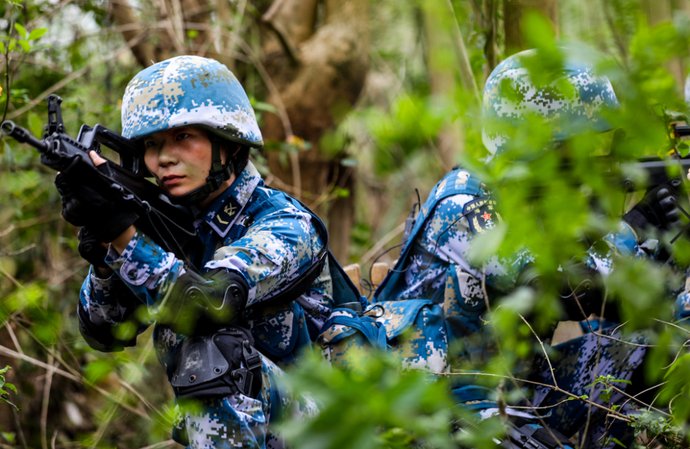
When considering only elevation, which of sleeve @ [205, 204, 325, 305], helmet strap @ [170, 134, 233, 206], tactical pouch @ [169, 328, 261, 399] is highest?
helmet strap @ [170, 134, 233, 206]

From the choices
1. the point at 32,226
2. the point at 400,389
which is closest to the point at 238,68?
the point at 32,226

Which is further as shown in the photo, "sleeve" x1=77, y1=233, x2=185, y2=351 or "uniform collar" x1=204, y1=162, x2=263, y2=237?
"uniform collar" x1=204, y1=162, x2=263, y2=237

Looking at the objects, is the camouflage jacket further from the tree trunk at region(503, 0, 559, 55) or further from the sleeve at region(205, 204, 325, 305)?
the tree trunk at region(503, 0, 559, 55)

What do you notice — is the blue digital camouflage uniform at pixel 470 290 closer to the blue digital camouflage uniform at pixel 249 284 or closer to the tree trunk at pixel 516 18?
the blue digital camouflage uniform at pixel 249 284

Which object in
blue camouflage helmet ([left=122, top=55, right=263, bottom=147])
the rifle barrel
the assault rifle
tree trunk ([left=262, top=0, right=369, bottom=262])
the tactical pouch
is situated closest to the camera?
the rifle barrel

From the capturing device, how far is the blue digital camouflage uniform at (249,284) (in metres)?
3.16

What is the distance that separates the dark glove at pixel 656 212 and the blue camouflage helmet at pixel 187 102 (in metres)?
1.70

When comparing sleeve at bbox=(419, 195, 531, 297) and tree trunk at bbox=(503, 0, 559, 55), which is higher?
tree trunk at bbox=(503, 0, 559, 55)

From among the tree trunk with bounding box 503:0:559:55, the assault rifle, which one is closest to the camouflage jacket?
the assault rifle

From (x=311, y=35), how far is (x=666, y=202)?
13.8 feet

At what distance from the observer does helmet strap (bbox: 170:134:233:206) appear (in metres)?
3.57

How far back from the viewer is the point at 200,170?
358 cm

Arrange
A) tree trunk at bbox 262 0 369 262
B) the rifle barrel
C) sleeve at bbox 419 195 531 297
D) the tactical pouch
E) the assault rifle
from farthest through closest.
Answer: tree trunk at bbox 262 0 369 262, sleeve at bbox 419 195 531 297, the tactical pouch, the assault rifle, the rifle barrel

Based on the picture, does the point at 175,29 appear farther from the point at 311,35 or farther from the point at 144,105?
the point at 144,105
